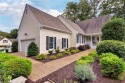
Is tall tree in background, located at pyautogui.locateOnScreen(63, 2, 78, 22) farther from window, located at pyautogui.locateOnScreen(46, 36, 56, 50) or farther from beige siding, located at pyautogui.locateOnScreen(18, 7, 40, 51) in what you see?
window, located at pyautogui.locateOnScreen(46, 36, 56, 50)

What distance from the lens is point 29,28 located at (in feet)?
55.3

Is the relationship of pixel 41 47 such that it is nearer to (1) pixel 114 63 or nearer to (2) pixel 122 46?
(2) pixel 122 46

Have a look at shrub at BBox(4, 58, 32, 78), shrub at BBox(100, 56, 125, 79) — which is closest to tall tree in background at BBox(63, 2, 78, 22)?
shrub at BBox(100, 56, 125, 79)

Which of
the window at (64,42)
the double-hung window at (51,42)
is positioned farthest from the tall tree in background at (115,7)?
the double-hung window at (51,42)

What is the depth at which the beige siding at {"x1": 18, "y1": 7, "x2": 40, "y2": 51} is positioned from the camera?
50.7ft

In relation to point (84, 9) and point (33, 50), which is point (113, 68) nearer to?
point (33, 50)

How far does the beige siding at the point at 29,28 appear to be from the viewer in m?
15.4

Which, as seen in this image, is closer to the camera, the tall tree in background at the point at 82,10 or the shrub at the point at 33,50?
the shrub at the point at 33,50

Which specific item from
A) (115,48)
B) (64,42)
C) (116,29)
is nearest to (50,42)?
(64,42)

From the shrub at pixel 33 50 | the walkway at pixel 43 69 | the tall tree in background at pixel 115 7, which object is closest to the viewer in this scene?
the walkway at pixel 43 69

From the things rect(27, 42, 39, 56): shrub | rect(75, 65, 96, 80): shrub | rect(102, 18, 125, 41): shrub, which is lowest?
rect(75, 65, 96, 80): shrub

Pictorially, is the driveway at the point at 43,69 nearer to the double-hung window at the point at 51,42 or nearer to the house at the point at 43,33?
the house at the point at 43,33

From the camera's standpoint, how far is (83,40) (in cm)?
2694

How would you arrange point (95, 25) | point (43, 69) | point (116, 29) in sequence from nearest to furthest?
point (43, 69) < point (116, 29) < point (95, 25)
